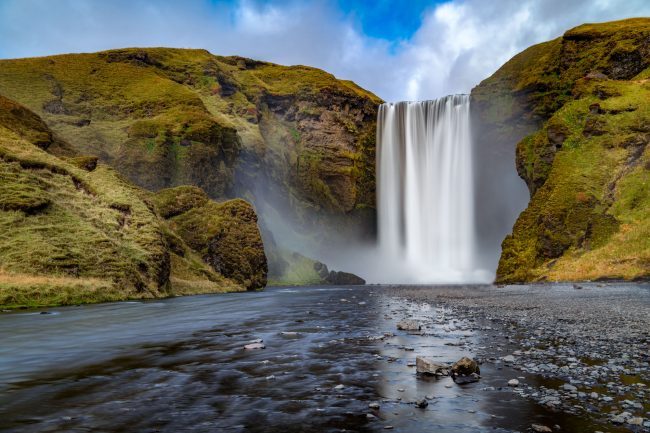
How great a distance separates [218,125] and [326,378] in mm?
93032

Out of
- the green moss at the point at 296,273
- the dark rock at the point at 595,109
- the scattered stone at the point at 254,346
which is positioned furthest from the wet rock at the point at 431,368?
the green moss at the point at 296,273

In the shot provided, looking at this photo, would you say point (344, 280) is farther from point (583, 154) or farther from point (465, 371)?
point (465, 371)

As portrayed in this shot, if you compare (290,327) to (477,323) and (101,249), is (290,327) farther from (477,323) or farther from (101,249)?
(101,249)

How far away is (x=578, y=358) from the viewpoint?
1055cm

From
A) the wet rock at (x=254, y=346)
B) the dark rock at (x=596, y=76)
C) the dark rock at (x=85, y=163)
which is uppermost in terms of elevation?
the dark rock at (x=596, y=76)

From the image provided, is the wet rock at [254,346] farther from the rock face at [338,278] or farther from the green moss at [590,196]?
the rock face at [338,278]

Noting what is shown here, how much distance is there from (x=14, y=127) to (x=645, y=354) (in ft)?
210

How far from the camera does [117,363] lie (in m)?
12.1

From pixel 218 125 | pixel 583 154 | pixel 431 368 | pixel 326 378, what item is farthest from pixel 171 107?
pixel 431 368

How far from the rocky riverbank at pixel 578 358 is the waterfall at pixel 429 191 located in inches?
2753

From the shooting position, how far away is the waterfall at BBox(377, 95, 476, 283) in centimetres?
9088

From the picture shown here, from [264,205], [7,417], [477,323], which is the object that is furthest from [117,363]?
[264,205]

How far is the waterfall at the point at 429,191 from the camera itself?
90875 mm

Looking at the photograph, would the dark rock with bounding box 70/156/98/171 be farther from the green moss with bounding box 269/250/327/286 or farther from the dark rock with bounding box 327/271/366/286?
the dark rock with bounding box 327/271/366/286
